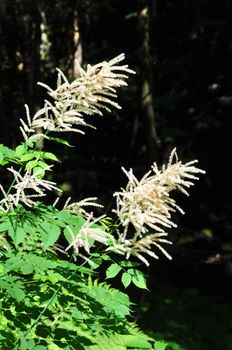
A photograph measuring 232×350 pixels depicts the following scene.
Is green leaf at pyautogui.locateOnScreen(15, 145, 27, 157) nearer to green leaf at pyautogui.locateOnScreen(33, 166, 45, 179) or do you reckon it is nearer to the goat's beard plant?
the goat's beard plant

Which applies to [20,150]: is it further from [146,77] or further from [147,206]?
[146,77]

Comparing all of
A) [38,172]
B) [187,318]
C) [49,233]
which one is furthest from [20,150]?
[187,318]

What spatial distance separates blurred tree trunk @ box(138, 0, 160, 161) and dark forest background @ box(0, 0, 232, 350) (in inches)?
0.8

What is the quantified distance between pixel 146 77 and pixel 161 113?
427cm

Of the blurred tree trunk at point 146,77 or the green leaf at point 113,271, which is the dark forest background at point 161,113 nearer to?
the blurred tree trunk at point 146,77

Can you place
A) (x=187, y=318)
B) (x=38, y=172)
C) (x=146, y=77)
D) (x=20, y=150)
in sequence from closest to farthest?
(x=38, y=172), (x=20, y=150), (x=187, y=318), (x=146, y=77)

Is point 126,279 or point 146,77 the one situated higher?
point 146,77

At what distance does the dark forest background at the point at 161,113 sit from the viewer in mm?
8984

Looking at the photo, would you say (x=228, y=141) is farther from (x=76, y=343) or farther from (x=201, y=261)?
(x=76, y=343)

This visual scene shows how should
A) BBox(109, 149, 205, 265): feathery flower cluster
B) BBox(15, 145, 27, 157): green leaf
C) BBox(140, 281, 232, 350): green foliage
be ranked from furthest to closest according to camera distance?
1. BBox(140, 281, 232, 350): green foliage
2. BBox(15, 145, 27, 157): green leaf
3. BBox(109, 149, 205, 265): feathery flower cluster

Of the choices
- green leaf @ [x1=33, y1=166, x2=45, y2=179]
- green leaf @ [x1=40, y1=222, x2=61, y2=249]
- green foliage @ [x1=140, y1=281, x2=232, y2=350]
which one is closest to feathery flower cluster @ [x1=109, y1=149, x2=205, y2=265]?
green leaf @ [x1=40, y1=222, x2=61, y2=249]

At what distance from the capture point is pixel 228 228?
11578 millimetres

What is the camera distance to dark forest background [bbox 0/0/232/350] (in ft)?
29.5

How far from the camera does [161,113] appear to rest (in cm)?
1434
